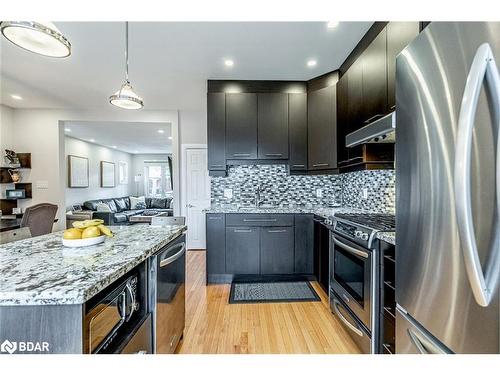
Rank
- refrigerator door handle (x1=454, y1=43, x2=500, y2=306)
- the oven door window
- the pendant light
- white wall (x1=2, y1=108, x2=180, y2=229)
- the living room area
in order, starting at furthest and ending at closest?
the living room area
white wall (x1=2, y1=108, x2=180, y2=229)
the pendant light
the oven door window
refrigerator door handle (x1=454, y1=43, x2=500, y2=306)

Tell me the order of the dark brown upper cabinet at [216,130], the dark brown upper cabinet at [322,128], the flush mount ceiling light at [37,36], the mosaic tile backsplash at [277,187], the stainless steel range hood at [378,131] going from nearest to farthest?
the flush mount ceiling light at [37,36]
the stainless steel range hood at [378,131]
the dark brown upper cabinet at [322,128]
the dark brown upper cabinet at [216,130]
the mosaic tile backsplash at [277,187]

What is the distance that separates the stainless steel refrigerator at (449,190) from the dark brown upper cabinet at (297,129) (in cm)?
231

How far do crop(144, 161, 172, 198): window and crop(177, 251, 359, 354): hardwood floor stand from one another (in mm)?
8576

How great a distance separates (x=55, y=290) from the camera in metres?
0.75

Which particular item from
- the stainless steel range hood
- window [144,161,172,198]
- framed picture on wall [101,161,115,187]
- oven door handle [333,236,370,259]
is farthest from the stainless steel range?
window [144,161,172,198]

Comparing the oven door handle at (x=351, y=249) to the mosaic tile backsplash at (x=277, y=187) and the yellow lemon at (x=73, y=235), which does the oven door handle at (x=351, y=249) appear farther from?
the yellow lemon at (x=73, y=235)

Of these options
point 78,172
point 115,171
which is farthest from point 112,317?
point 115,171

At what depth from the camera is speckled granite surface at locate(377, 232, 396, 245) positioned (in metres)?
1.44

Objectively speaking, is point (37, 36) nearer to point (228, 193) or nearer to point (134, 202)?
point (228, 193)

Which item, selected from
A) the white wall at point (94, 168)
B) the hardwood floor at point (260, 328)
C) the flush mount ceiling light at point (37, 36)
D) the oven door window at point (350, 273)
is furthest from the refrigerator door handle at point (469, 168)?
the white wall at point (94, 168)

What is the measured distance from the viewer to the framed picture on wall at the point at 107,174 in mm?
8663

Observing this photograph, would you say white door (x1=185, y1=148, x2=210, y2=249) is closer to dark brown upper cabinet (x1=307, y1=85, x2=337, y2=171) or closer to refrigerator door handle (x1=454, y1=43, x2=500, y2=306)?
dark brown upper cabinet (x1=307, y1=85, x2=337, y2=171)

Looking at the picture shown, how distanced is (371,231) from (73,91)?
4.78m
